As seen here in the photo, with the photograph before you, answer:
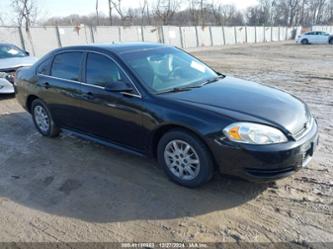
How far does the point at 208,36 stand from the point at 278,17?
56.2m

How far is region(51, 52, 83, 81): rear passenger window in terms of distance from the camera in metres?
4.58

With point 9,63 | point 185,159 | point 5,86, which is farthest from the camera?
point 9,63

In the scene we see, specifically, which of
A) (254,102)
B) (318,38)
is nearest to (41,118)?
(254,102)

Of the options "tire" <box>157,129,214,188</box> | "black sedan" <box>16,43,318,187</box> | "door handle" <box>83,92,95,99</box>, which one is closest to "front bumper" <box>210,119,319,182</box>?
"black sedan" <box>16,43,318,187</box>

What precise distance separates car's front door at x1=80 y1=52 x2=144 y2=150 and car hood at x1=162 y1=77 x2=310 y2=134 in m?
0.54

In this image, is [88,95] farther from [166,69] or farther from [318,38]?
[318,38]

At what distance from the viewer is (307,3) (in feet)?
290

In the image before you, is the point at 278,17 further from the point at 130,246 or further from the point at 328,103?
the point at 130,246

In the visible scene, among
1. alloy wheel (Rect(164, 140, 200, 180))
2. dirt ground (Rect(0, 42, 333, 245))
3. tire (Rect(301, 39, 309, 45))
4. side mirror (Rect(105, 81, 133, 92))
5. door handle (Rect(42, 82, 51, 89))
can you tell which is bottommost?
tire (Rect(301, 39, 309, 45))

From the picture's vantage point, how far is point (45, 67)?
5.22 meters

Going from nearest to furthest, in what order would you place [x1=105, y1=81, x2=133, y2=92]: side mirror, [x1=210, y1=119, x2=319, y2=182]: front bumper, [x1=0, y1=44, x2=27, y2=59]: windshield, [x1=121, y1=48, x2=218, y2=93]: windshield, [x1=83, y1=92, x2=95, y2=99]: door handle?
[x1=210, y1=119, x2=319, y2=182]: front bumper < [x1=105, y1=81, x2=133, y2=92]: side mirror < [x1=121, y1=48, x2=218, y2=93]: windshield < [x1=83, y1=92, x2=95, y2=99]: door handle < [x1=0, y1=44, x2=27, y2=59]: windshield

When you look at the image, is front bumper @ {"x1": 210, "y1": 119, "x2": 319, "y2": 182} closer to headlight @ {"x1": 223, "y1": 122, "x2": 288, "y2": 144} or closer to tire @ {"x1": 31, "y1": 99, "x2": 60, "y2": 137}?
headlight @ {"x1": 223, "y1": 122, "x2": 288, "y2": 144}

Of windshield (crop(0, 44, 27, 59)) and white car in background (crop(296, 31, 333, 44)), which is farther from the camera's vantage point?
white car in background (crop(296, 31, 333, 44))

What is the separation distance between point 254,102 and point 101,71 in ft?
6.51
